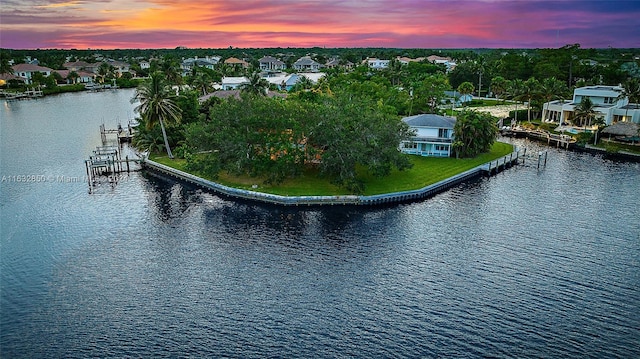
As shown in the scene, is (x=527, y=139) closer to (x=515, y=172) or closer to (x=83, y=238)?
(x=515, y=172)

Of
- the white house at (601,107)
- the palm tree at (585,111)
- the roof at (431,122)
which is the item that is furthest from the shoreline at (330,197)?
the white house at (601,107)

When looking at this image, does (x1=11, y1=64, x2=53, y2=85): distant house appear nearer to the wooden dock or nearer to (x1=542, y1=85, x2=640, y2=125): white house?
the wooden dock

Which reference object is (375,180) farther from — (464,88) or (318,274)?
(464,88)

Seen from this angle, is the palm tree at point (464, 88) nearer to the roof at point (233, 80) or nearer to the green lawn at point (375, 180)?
the green lawn at point (375, 180)

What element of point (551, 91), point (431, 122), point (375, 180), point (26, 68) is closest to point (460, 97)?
point (551, 91)

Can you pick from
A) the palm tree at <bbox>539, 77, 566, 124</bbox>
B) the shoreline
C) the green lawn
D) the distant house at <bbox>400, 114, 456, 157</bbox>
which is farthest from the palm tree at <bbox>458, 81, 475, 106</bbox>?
the shoreline
